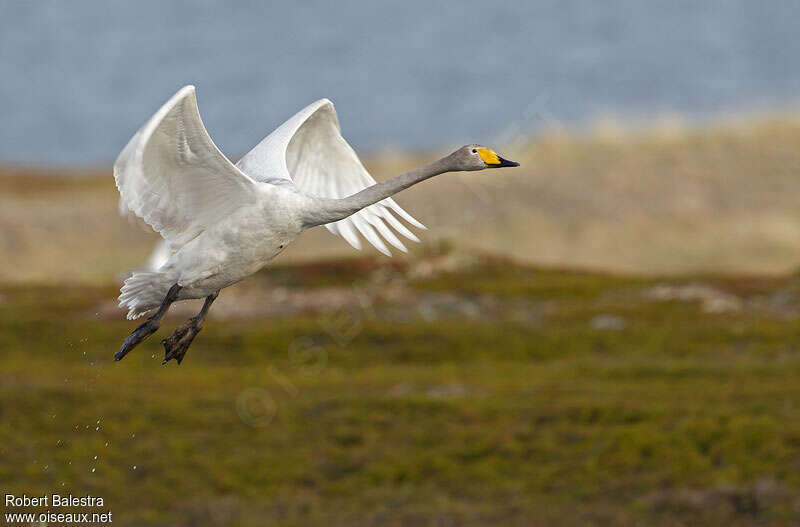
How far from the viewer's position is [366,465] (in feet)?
88.2

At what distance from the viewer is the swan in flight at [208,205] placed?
421 inches

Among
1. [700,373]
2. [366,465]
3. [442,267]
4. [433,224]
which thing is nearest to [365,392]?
[366,465]

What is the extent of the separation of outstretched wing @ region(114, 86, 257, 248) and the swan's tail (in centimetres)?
35

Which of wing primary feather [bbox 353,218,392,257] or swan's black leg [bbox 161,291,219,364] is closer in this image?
swan's black leg [bbox 161,291,219,364]

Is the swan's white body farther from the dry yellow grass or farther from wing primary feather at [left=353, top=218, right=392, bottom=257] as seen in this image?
the dry yellow grass

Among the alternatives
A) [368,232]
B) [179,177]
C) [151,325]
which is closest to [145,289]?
[151,325]

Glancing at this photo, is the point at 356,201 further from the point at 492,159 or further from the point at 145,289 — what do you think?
the point at 145,289

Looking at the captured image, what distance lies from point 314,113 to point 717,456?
51.0ft

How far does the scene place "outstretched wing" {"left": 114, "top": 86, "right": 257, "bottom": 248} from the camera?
10.1 m

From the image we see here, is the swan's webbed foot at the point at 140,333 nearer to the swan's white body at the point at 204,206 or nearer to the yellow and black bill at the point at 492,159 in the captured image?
the swan's white body at the point at 204,206

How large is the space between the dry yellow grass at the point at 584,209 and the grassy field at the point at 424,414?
49.4 feet

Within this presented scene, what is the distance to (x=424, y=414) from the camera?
29.7 metres

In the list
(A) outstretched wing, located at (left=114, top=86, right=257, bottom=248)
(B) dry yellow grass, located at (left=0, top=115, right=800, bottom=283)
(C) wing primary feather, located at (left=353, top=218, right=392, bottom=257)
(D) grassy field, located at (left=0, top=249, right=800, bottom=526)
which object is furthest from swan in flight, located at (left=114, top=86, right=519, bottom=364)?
(B) dry yellow grass, located at (left=0, top=115, right=800, bottom=283)

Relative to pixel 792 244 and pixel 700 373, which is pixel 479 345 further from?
pixel 792 244
